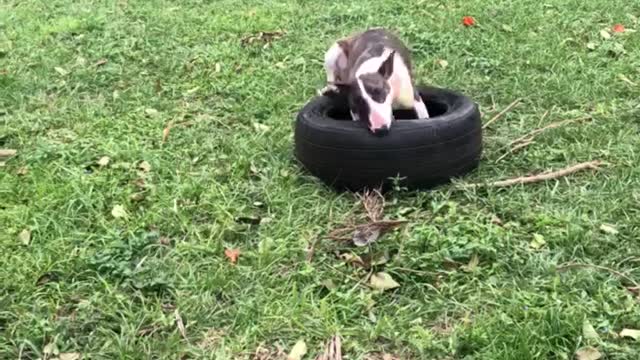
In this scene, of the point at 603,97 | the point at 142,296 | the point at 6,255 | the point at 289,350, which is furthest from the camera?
the point at 603,97

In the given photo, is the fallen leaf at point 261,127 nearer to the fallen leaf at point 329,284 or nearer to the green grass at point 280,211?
the green grass at point 280,211

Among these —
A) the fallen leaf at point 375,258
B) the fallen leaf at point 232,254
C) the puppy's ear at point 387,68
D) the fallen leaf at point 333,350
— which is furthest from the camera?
the puppy's ear at point 387,68

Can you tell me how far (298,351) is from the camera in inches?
120

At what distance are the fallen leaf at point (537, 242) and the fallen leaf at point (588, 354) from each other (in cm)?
75

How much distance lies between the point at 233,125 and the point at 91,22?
303 centimetres

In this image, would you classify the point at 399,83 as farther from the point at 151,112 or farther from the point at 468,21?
the point at 468,21

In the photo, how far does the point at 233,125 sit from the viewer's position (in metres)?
5.29

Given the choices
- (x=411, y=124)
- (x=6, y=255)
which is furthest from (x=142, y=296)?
(x=411, y=124)

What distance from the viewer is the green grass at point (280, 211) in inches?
124

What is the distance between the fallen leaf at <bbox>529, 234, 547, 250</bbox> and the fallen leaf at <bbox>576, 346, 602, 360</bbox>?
2.48 ft

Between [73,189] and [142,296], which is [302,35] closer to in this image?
[73,189]

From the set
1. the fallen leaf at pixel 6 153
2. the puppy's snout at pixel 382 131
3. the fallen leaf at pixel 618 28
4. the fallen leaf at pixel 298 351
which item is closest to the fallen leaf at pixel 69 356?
the fallen leaf at pixel 298 351

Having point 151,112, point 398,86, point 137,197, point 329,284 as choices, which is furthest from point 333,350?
point 151,112

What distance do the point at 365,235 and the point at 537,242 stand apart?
0.77m
